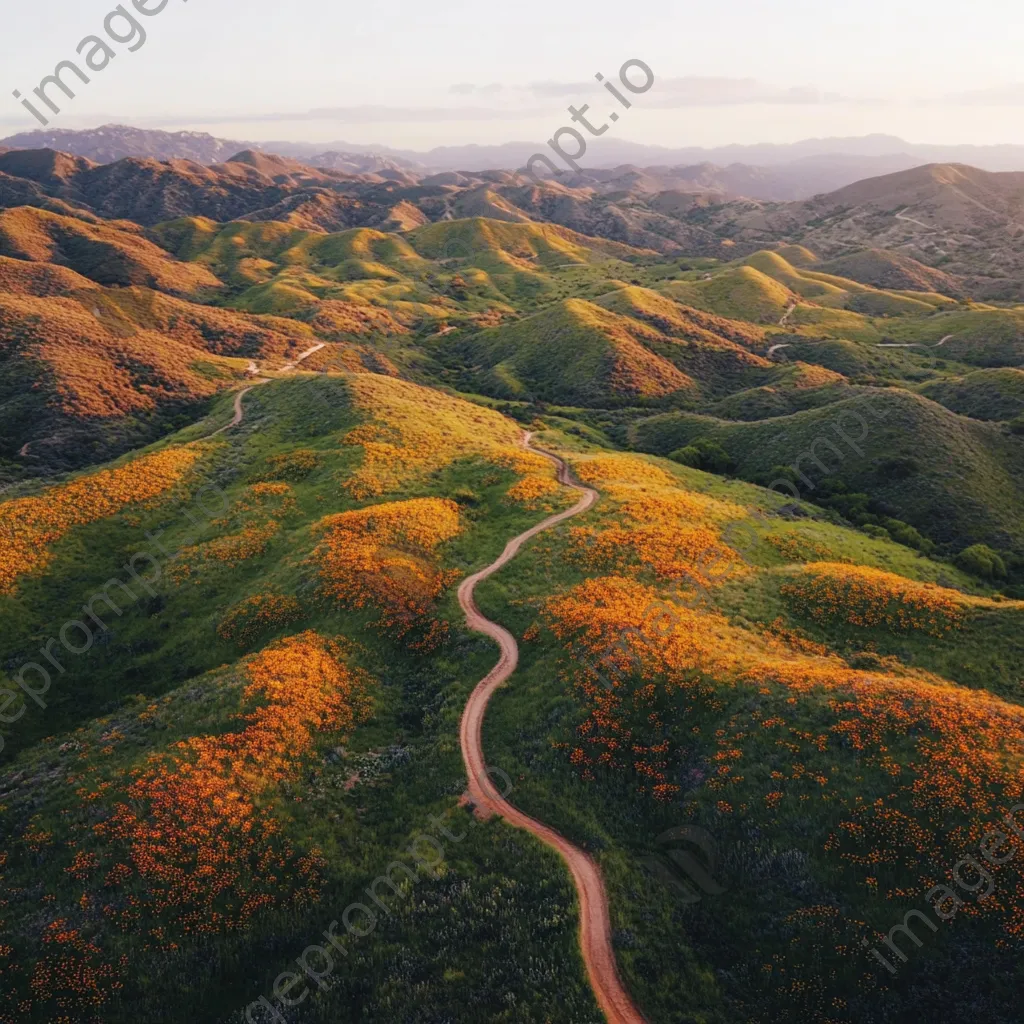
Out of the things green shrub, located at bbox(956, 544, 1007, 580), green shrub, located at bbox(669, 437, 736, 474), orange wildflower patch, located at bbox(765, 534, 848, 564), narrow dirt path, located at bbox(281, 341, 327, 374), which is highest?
narrow dirt path, located at bbox(281, 341, 327, 374)

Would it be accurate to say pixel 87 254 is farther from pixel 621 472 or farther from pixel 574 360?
pixel 621 472

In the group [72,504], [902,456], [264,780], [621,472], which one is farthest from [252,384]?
[902,456]

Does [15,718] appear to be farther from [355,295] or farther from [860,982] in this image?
[355,295]

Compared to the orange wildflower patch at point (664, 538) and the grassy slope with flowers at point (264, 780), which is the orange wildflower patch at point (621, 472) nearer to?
the orange wildflower patch at point (664, 538)

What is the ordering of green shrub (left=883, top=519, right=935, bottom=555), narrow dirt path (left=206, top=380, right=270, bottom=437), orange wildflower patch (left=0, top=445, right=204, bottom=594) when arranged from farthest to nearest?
narrow dirt path (left=206, top=380, right=270, bottom=437), green shrub (left=883, top=519, right=935, bottom=555), orange wildflower patch (left=0, top=445, right=204, bottom=594)

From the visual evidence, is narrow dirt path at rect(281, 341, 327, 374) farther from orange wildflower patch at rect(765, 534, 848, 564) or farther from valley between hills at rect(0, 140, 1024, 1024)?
orange wildflower patch at rect(765, 534, 848, 564)

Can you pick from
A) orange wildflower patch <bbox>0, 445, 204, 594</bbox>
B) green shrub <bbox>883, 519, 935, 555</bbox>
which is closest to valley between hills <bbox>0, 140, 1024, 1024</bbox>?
orange wildflower patch <bbox>0, 445, 204, 594</bbox>

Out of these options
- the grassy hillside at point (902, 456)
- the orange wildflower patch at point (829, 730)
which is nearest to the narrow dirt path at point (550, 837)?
the orange wildflower patch at point (829, 730)
